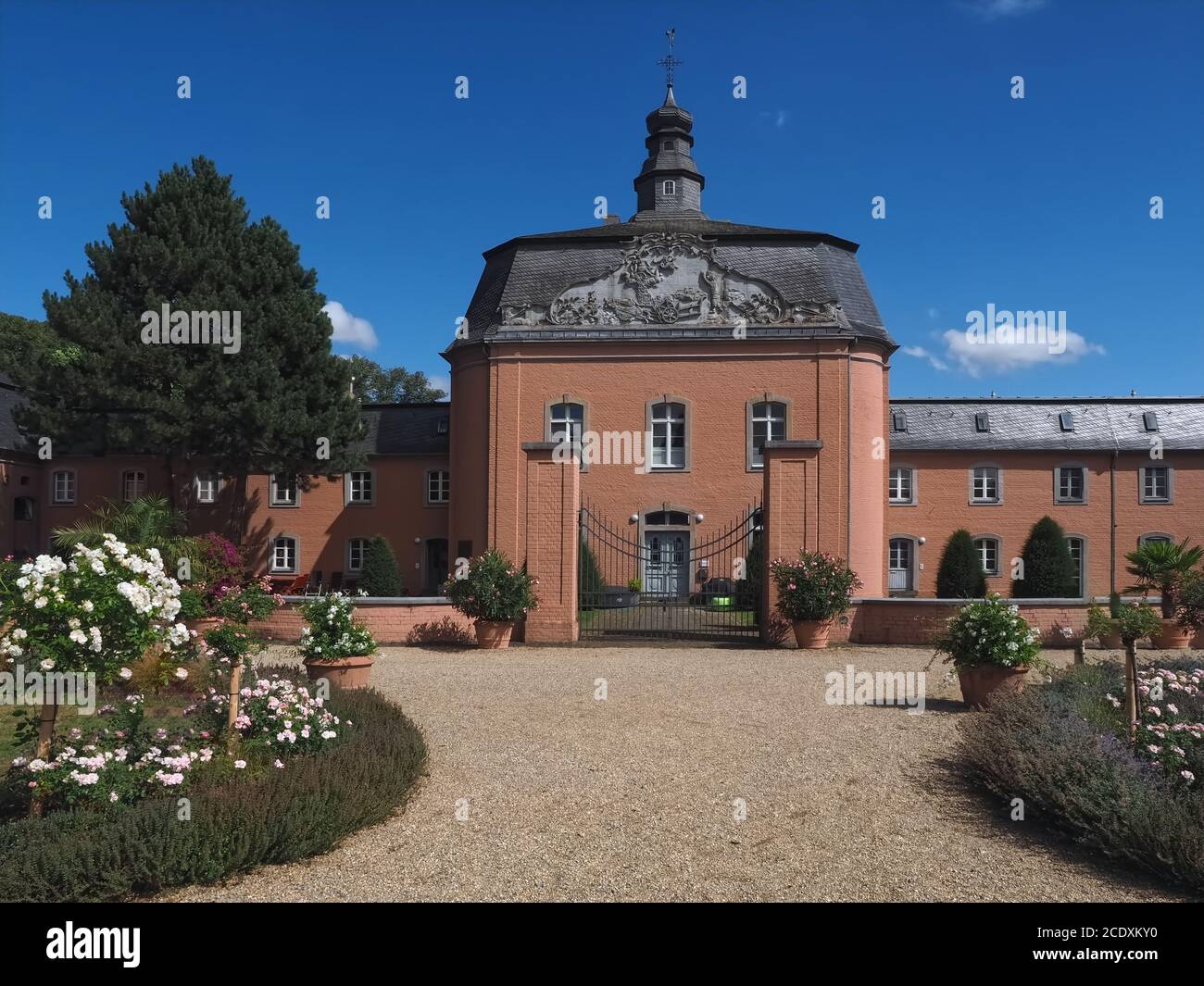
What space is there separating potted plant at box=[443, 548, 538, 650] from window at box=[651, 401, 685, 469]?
9695mm

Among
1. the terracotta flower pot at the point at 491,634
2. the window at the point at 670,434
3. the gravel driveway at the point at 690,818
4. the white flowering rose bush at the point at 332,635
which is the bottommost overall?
the gravel driveway at the point at 690,818

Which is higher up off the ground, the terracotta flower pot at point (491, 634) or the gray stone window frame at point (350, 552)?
the gray stone window frame at point (350, 552)

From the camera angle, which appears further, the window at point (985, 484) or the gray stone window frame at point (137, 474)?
the gray stone window frame at point (137, 474)

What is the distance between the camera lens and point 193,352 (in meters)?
23.3

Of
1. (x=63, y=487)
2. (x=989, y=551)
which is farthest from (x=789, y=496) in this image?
(x=63, y=487)

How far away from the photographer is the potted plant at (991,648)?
8.74m

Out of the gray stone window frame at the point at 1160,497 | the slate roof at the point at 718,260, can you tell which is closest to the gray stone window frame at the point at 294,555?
the slate roof at the point at 718,260

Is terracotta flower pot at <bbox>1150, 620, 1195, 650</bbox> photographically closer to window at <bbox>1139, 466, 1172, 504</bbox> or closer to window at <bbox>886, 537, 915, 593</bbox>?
window at <bbox>886, 537, 915, 593</bbox>

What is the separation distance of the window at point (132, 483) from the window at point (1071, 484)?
30.0 meters

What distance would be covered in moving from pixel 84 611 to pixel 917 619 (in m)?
12.6

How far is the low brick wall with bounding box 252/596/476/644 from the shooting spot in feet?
47.2

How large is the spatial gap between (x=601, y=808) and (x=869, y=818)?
5.82ft

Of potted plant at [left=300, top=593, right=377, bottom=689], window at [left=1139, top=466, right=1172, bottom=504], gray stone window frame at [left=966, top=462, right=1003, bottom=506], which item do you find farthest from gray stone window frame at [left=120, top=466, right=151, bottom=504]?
window at [left=1139, top=466, right=1172, bottom=504]

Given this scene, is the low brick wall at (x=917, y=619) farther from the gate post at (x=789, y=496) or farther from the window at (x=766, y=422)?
the window at (x=766, y=422)
